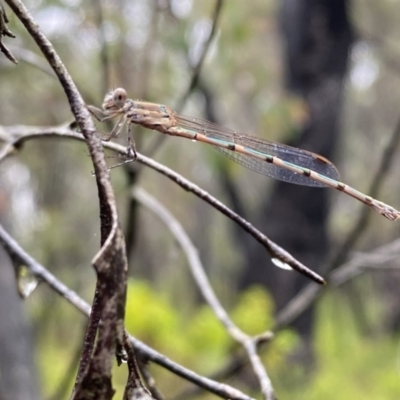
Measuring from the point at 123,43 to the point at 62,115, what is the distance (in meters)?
1.10

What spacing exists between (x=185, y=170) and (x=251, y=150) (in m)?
7.43

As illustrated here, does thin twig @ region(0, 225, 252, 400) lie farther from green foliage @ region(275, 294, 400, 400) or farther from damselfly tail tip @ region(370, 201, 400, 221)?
green foliage @ region(275, 294, 400, 400)

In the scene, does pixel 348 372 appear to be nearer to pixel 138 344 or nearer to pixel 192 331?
pixel 192 331

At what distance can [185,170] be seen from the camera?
898 cm

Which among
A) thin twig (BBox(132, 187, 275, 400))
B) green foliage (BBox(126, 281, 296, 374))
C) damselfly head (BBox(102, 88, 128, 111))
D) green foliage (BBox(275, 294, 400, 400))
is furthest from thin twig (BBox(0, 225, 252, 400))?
green foliage (BBox(275, 294, 400, 400))

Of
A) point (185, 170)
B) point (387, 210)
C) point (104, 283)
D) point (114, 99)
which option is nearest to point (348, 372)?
point (185, 170)

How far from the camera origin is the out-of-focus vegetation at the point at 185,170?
2.91 m

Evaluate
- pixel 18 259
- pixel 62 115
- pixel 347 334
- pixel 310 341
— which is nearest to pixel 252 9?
pixel 62 115

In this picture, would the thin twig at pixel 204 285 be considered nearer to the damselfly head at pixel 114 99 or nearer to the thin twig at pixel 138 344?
the thin twig at pixel 138 344

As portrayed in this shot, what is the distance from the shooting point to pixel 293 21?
218 inches

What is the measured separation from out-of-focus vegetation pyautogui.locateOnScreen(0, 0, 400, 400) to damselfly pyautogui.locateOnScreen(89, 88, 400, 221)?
0.96 feet

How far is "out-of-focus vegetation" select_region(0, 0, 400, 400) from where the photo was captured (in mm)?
2906

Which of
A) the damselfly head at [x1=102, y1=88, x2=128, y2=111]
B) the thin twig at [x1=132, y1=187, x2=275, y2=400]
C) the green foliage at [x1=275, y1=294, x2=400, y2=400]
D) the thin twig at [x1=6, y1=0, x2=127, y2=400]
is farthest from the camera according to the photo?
the green foliage at [x1=275, y1=294, x2=400, y2=400]

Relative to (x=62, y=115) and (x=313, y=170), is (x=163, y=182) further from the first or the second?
(x=313, y=170)
